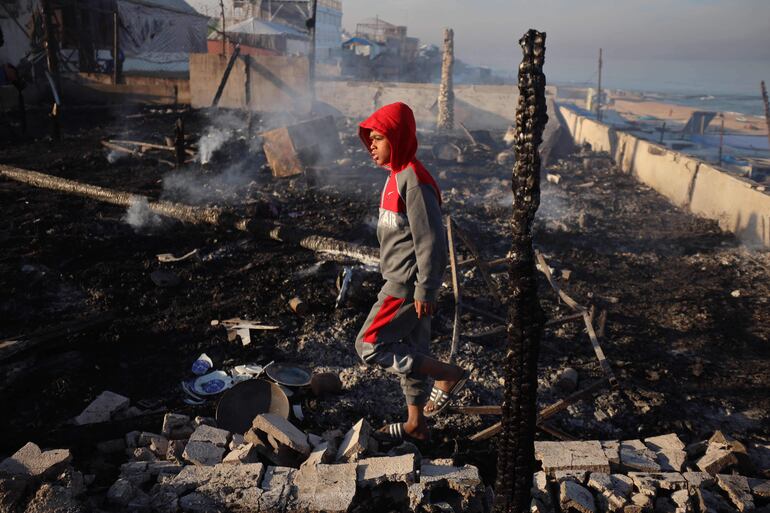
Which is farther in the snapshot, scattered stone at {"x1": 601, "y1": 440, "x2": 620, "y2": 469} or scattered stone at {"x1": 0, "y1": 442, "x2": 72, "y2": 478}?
scattered stone at {"x1": 601, "y1": 440, "x2": 620, "y2": 469}

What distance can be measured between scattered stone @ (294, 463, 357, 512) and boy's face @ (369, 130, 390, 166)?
1757 millimetres

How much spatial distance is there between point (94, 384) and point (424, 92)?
737 inches

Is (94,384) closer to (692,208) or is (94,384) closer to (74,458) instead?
(74,458)

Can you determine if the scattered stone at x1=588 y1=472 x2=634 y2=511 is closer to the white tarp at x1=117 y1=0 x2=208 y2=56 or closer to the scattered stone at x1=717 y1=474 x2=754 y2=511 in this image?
the scattered stone at x1=717 y1=474 x2=754 y2=511

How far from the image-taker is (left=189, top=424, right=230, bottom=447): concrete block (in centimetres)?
314

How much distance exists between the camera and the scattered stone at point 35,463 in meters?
2.66

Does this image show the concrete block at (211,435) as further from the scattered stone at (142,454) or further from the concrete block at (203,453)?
the scattered stone at (142,454)

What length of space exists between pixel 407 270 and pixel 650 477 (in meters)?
1.80

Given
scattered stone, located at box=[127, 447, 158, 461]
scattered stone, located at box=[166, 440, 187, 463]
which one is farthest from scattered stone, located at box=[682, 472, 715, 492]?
scattered stone, located at box=[127, 447, 158, 461]

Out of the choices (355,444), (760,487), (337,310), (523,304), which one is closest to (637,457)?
(760,487)

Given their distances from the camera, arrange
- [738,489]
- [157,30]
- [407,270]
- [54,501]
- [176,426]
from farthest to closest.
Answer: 1. [157,30]
2. [176,426]
3. [407,270]
4. [738,489]
5. [54,501]

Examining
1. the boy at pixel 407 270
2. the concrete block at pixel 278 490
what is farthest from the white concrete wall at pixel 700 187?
the concrete block at pixel 278 490

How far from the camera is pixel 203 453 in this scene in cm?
304

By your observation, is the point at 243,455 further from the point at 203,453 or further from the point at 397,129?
the point at 397,129
